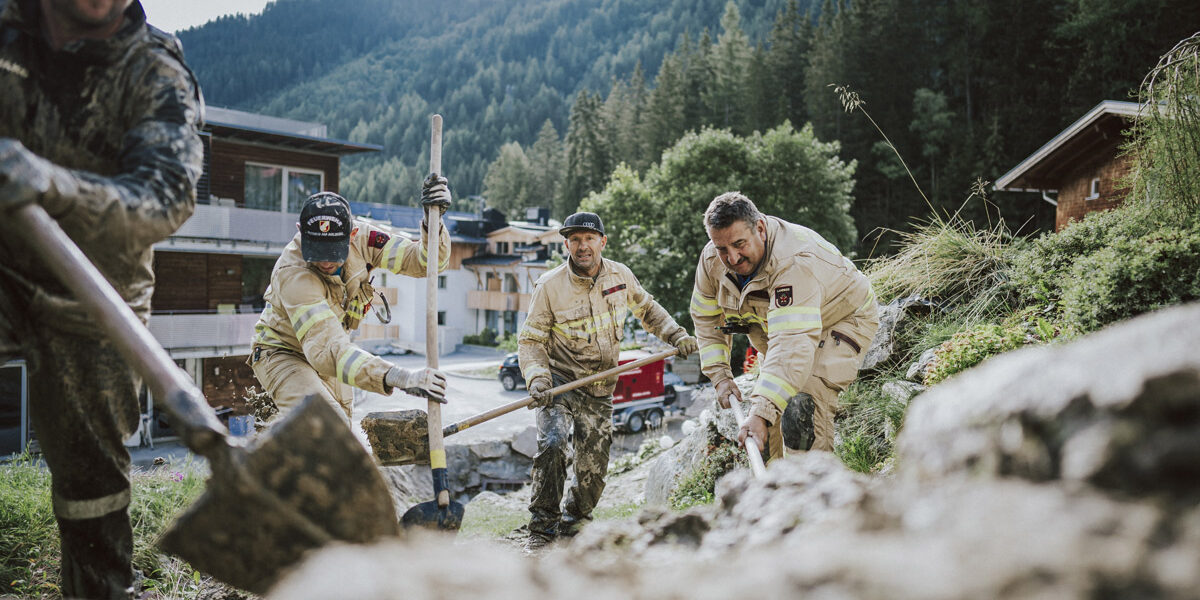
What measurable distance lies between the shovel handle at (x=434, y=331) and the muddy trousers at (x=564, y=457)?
103cm

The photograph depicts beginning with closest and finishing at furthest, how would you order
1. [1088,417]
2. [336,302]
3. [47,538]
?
[1088,417], [47,538], [336,302]

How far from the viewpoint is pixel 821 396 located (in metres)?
4.65

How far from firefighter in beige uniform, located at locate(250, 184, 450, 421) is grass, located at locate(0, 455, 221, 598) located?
99 centimetres

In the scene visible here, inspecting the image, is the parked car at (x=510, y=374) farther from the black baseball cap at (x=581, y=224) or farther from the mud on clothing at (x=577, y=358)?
the black baseball cap at (x=581, y=224)

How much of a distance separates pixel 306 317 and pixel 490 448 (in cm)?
1226

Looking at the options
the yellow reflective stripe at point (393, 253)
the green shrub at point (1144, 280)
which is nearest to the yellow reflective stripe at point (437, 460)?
the yellow reflective stripe at point (393, 253)

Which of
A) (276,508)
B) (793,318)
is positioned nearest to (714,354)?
(793,318)

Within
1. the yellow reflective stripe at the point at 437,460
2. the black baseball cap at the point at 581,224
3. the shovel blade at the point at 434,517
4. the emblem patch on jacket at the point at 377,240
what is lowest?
the shovel blade at the point at 434,517

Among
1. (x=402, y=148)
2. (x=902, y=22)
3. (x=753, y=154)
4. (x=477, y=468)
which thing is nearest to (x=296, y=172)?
(x=477, y=468)

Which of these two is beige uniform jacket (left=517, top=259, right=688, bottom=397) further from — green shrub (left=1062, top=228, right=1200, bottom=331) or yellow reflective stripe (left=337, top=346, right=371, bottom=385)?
green shrub (left=1062, top=228, right=1200, bottom=331)

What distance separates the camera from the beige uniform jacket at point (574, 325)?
554 centimetres

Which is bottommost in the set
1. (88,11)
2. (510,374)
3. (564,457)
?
(510,374)

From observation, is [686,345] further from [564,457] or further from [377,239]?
[377,239]

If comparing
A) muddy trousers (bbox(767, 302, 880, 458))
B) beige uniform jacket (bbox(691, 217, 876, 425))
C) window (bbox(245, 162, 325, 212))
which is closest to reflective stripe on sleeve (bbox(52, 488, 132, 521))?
beige uniform jacket (bbox(691, 217, 876, 425))
